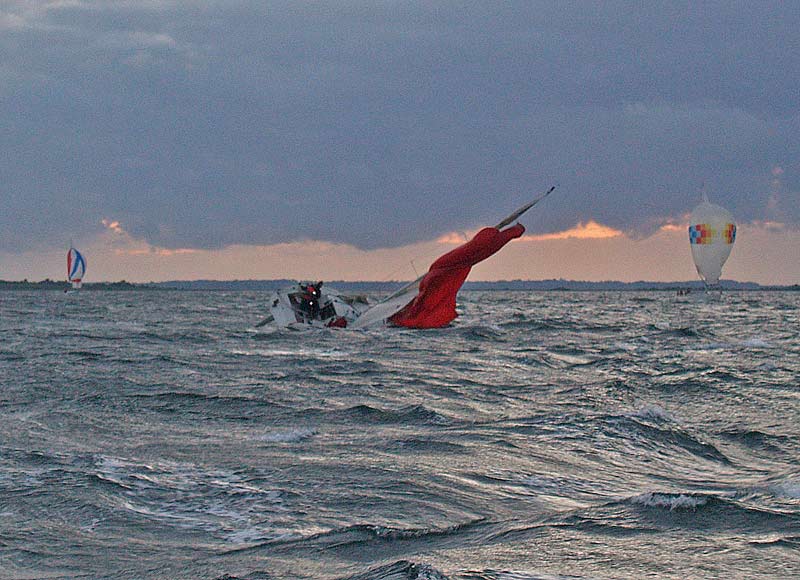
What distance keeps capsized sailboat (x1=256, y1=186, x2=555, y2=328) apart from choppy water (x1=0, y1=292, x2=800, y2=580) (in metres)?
18.8

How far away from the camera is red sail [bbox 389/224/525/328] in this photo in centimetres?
4081

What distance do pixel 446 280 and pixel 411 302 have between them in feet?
7.05

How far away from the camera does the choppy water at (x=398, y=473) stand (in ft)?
22.9

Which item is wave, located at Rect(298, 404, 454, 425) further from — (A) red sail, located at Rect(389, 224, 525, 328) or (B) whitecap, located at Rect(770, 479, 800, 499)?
(A) red sail, located at Rect(389, 224, 525, 328)

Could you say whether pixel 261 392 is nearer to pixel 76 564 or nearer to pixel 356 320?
pixel 76 564

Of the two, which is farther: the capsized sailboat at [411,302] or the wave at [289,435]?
the capsized sailboat at [411,302]

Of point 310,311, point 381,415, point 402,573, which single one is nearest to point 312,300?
point 310,311

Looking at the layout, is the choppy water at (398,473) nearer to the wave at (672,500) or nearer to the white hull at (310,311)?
the wave at (672,500)

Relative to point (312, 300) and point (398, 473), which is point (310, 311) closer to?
point (312, 300)

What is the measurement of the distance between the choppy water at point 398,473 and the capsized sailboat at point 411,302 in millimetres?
18805

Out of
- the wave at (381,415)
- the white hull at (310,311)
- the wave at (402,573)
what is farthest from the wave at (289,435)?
the white hull at (310,311)

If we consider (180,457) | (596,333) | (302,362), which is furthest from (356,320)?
(180,457)

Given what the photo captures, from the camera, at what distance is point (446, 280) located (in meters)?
42.6

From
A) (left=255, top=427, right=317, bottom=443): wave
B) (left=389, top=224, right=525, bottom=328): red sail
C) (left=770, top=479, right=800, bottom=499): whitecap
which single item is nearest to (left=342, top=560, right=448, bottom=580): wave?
(left=770, top=479, right=800, bottom=499): whitecap
